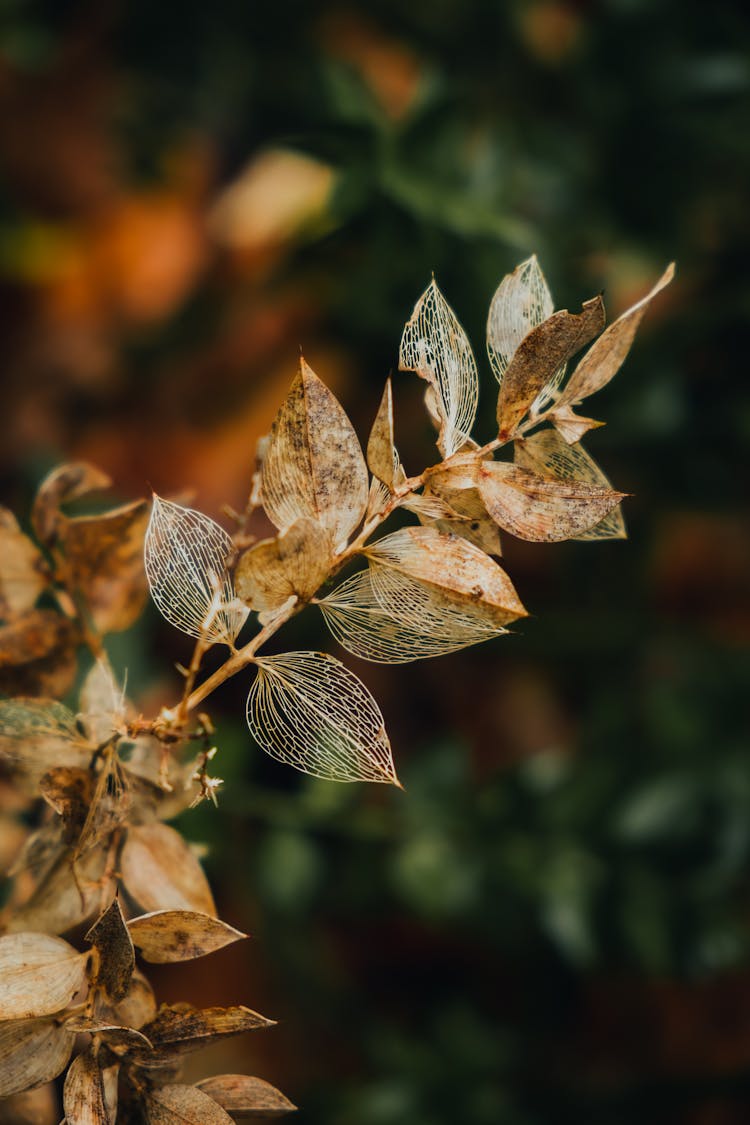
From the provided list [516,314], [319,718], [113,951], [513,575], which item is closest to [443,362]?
[516,314]

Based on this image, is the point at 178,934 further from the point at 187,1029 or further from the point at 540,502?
the point at 540,502

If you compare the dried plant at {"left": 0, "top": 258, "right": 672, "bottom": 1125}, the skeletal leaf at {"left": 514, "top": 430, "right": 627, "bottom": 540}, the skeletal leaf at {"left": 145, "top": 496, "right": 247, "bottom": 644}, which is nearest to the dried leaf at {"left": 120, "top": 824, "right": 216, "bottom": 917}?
the dried plant at {"left": 0, "top": 258, "right": 672, "bottom": 1125}

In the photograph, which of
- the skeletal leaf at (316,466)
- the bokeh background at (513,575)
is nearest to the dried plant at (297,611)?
the skeletal leaf at (316,466)

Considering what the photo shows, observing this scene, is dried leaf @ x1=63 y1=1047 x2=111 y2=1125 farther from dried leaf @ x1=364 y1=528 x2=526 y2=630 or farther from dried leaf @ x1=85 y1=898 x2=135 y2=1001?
dried leaf @ x1=364 y1=528 x2=526 y2=630

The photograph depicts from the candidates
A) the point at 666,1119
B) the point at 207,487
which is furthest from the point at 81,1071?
the point at 207,487

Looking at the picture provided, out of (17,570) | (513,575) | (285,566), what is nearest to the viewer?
(285,566)
